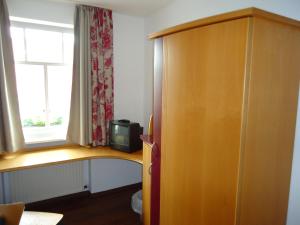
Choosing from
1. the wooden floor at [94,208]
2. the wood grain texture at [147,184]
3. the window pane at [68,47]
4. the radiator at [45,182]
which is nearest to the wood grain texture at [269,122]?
the wood grain texture at [147,184]

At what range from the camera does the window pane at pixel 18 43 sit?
8.61ft

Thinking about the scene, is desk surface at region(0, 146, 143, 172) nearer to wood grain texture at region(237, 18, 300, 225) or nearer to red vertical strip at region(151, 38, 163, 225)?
red vertical strip at region(151, 38, 163, 225)

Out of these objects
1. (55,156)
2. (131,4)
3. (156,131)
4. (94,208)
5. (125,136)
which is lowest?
(94,208)

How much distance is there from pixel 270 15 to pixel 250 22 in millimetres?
131

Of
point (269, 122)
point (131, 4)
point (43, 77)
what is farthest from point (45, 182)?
point (269, 122)

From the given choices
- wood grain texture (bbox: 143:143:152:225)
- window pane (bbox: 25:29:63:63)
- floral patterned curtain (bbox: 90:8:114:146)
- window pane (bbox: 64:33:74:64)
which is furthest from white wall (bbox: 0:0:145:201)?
wood grain texture (bbox: 143:143:152:225)

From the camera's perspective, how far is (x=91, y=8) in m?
2.75

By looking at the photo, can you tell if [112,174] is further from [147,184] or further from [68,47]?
[68,47]

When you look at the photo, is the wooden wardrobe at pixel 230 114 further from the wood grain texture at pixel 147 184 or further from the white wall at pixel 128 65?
the white wall at pixel 128 65

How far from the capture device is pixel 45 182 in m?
2.78

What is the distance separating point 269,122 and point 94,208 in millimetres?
2418

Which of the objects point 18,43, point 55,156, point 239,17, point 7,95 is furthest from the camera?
point 18,43

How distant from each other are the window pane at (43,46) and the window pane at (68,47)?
0.06 meters

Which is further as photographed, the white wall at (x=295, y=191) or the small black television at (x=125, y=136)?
the small black television at (x=125, y=136)
